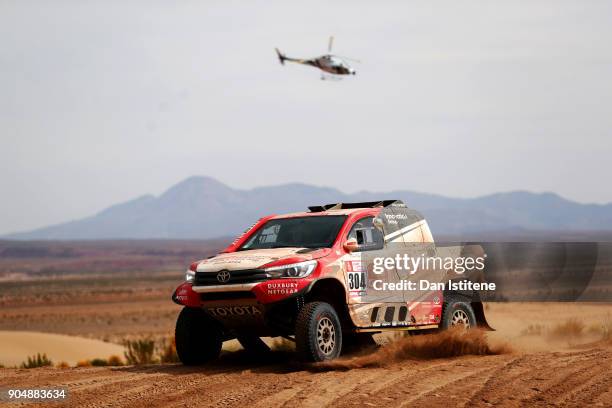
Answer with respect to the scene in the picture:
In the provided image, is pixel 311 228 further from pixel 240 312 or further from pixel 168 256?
pixel 168 256

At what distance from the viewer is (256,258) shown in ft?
40.8

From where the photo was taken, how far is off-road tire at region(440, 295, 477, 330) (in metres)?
13.9

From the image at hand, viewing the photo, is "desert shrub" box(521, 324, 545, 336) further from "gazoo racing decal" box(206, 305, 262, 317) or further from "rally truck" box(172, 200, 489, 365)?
"gazoo racing decal" box(206, 305, 262, 317)

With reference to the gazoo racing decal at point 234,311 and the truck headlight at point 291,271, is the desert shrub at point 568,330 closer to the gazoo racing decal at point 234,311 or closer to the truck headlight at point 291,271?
the truck headlight at point 291,271

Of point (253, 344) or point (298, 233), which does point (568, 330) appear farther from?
point (253, 344)

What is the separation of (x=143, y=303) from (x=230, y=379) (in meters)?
56.1

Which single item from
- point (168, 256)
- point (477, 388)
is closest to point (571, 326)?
point (477, 388)

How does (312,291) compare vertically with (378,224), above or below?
below

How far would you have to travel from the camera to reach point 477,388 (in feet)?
33.2

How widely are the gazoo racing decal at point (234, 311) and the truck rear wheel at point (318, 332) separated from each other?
22.9 inches

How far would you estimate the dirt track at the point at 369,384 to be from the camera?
9781mm

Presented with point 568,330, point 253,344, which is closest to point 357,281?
point 253,344

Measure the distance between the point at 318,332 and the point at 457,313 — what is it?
113 inches

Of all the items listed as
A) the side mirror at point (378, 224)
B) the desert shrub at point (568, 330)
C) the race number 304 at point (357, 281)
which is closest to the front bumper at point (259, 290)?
the race number 304 at point (357, 281)
